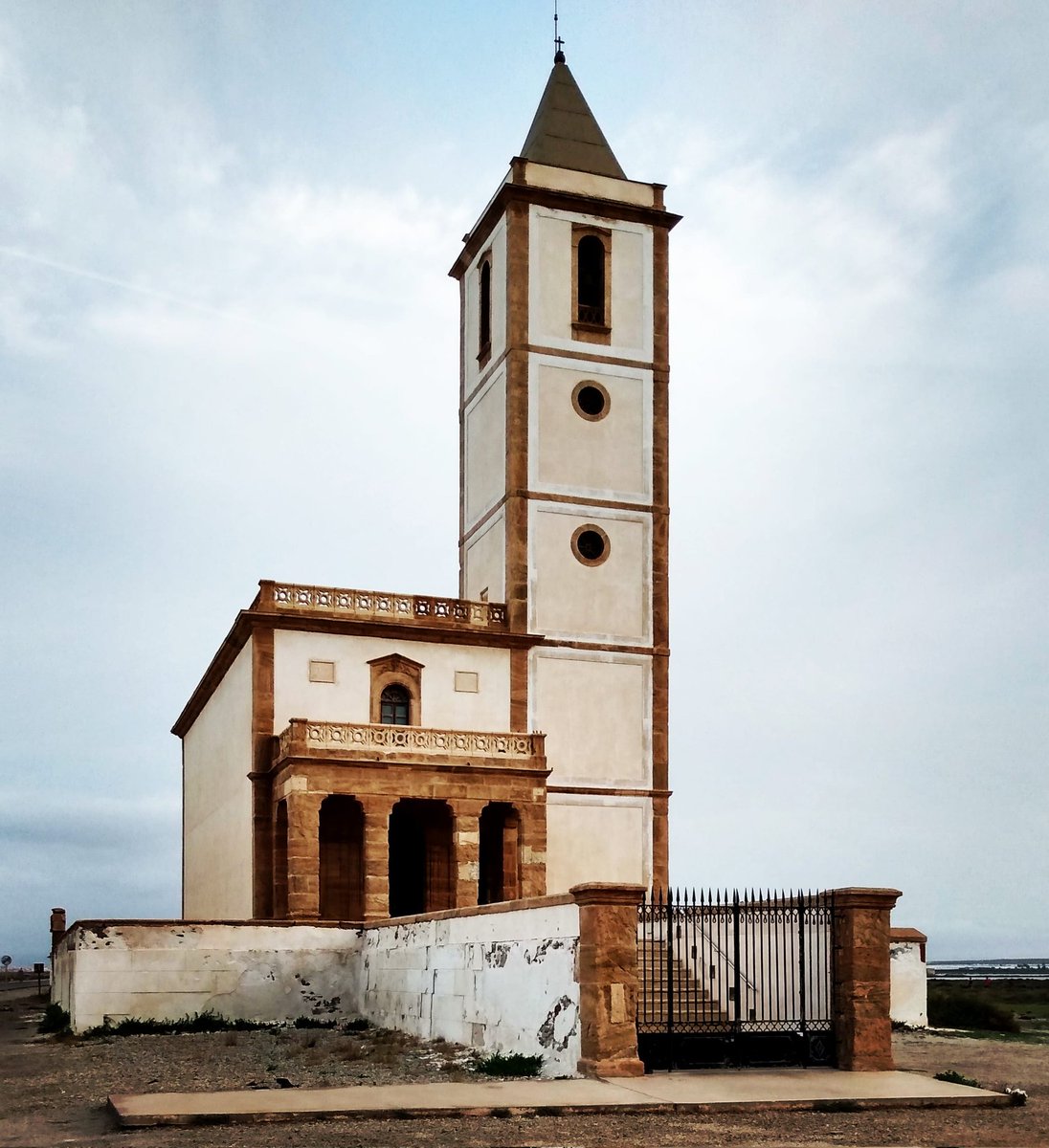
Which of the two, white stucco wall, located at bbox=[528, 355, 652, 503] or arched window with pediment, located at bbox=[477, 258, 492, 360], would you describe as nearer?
white stucco wall, located at bbox=[528, 355, 652, 503]

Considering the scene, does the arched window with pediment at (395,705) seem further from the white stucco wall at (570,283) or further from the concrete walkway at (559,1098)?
the concrete walkway at (559,1098)

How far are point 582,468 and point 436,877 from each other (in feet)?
37.1

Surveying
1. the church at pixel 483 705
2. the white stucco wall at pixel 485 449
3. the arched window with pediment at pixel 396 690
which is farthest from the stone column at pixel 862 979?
the white stucco wall at pixel 485 449

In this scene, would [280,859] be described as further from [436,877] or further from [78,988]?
[78,988]

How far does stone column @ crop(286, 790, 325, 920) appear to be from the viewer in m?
31.4

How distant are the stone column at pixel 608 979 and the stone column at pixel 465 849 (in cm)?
1616

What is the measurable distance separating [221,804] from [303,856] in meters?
8.44

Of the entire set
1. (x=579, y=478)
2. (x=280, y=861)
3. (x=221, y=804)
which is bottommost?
(x=280, y=861)

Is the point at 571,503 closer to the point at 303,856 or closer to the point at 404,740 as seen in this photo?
the point at 404,740

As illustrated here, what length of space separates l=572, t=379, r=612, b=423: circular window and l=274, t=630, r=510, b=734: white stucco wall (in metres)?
6.85

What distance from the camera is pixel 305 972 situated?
86.1ft

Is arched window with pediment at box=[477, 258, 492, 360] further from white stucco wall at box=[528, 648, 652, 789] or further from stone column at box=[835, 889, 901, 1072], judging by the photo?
stone column at box=[835, 889, 901, 1072]

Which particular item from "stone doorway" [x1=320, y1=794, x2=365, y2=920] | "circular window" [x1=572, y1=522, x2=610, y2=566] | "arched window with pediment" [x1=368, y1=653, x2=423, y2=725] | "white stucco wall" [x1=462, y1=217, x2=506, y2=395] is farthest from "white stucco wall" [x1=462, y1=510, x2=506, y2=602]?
"stone doorway" [x1=320, y1=794, x2=365, y2=920]

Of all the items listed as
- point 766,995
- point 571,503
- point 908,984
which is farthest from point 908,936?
point 571,503
